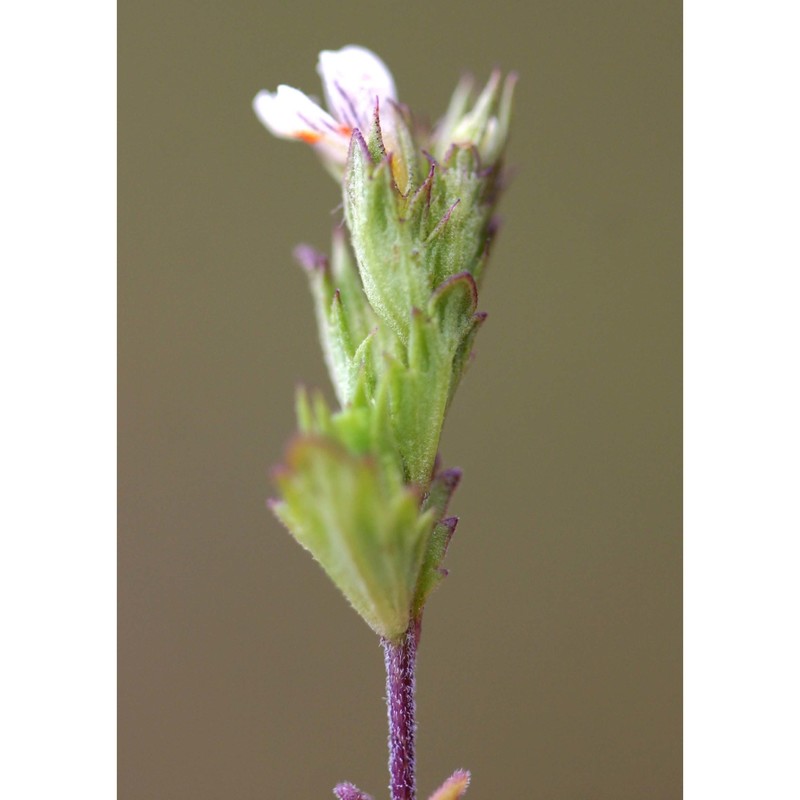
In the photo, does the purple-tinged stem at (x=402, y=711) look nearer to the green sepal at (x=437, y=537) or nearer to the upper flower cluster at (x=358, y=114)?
the green sepal at (x=437, y=537)

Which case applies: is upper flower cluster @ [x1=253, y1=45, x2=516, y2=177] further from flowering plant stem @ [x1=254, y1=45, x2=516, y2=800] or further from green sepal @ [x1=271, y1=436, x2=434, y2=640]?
green sepal @ [x1=271, y1=436, x2=434, y2=640]

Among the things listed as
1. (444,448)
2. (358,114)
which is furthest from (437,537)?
(444,448)

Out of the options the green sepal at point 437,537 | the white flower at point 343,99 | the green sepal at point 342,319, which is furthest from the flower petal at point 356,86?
the green sepal at point 437,537

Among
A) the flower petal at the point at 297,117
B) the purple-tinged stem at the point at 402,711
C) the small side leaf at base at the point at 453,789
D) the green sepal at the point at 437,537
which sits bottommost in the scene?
the small side leaf at base at the point at 453,789

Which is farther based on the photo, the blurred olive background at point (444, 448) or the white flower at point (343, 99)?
the blurred olive background at point (444, 448)

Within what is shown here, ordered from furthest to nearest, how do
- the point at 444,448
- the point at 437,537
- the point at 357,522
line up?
the point at 444,448
the point at 437,537
the point at 357,522

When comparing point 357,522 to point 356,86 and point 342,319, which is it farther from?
point 356,86
